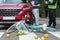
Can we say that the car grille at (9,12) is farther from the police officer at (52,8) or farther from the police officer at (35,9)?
the police officer at (52,8)

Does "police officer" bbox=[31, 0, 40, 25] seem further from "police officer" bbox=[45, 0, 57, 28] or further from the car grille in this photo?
the car grille

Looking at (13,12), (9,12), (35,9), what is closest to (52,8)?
(35,9)

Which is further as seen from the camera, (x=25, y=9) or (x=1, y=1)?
(x=1, y=1)

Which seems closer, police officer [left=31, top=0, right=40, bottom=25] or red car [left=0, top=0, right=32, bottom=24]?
red car [left=0, top=0, right=32, bottom=24]

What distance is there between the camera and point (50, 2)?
1362 cm

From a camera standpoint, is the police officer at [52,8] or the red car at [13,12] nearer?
the police officer at [52,8]

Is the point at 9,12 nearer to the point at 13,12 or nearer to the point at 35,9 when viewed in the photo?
the point at 13,12

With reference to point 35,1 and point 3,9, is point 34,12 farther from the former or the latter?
point 3,9

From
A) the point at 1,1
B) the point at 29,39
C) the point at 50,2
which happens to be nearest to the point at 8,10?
the point at 1,1

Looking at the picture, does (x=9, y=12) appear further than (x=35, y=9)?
No

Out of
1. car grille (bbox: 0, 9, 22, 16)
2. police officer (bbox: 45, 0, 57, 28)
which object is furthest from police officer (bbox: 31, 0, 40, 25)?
car grille (bbox: 0, 9, 22, 16)

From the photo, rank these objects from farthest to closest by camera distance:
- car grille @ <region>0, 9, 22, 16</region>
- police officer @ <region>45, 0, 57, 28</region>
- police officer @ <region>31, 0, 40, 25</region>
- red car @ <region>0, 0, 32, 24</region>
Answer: police officer @ <region>31, 0, 40, 25</region>, car grille @ <region>0, 9, 22, 16</region>, red car @ <region>0, 0, 32, 24</region>, police officer @ <region>45, 0, 57, 28</region>

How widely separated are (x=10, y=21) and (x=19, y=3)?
4.29 ft

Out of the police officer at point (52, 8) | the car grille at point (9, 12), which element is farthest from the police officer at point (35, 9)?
the car grille at point (9, 12)
